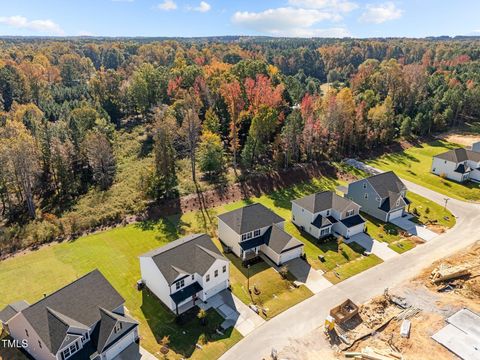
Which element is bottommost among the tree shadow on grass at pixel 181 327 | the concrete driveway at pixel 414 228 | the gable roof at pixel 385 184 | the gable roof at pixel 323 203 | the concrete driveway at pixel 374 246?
the tree shadow on grass at pixel 181 327

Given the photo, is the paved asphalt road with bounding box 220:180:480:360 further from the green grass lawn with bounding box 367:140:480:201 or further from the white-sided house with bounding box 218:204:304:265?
the green grass lawn with bounding box 367:140:480:201

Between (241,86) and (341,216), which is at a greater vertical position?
(241,86)

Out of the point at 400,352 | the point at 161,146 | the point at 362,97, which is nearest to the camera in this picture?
the point at 400,352

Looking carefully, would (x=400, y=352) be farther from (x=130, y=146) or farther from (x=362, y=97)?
(x=362, y=97)

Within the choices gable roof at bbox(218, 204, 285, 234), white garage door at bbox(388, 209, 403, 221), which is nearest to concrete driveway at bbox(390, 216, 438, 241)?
white garage door at bbox(388, 209, 403, 221)

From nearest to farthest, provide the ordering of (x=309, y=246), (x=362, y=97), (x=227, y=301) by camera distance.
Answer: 1. (x=227, y=301)
2. (x=309, y=246)
3. (x=362, y=97)

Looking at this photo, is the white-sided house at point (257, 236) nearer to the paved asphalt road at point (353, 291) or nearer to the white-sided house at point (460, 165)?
the paved asphalt road at point (353, 291)

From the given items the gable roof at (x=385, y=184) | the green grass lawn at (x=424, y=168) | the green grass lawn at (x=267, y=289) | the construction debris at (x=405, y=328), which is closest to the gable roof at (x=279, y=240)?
the green grass lawn at (x=267, y=289)

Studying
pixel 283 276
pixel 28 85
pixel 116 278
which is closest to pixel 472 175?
pixel 283 276
